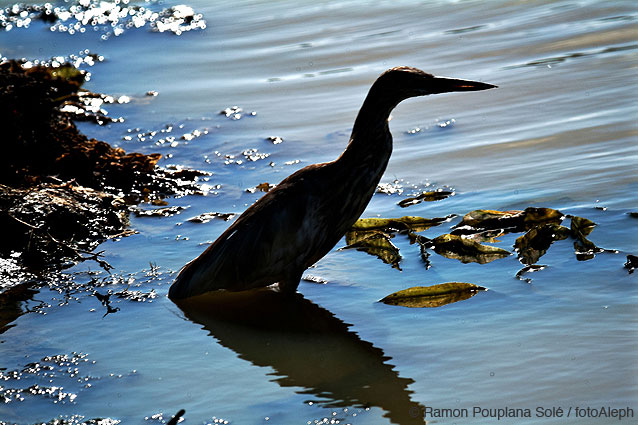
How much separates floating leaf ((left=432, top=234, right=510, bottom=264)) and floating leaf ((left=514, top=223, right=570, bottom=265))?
0.09 m

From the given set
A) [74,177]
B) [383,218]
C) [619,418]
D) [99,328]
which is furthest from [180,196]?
[619,418]

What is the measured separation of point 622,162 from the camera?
5.24 metres

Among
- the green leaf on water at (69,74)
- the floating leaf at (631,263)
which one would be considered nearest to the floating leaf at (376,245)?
the floating leaf at (631,263)

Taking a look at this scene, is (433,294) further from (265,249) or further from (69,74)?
(69,74)

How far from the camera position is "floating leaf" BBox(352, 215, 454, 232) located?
4836mm

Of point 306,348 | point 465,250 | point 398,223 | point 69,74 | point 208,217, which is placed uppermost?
point 69,74

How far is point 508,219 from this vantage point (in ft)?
15.4

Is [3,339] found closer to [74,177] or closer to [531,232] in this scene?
[74,177]

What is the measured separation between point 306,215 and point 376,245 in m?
0.63

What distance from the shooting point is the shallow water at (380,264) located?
3211 millimetres

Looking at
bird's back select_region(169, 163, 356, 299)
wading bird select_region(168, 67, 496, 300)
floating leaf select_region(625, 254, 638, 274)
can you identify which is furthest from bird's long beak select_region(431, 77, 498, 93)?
floating leaf select_region(625, 254, 638, 274)

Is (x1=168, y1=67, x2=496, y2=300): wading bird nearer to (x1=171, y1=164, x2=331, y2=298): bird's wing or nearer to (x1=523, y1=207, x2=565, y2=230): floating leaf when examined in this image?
(x1=171, y1=164, x2=331, y2=298): bird's wing

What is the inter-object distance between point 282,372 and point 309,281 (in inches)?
39.9

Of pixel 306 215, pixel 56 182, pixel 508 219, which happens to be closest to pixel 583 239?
pixel 508 219
